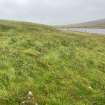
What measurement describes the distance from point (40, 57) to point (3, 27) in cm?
2352

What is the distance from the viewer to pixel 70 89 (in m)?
14.9

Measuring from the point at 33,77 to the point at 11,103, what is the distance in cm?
323

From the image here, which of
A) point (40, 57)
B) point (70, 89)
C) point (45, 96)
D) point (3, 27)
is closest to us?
point (45, 96)

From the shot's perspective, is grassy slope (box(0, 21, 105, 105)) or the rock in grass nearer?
the rock in grass

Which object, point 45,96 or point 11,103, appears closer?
point 11,103

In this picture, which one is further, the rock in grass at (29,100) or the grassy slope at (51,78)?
the grassy slope at (51,78)

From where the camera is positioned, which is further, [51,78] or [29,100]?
[51,78]

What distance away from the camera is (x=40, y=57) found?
63.7 ft

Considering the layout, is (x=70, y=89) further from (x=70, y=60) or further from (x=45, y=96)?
(x=70, y=60)

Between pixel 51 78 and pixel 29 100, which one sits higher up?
pixel 51 78

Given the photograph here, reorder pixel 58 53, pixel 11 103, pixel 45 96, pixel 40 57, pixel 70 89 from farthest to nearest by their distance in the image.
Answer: pixel 58 53 < pixel 40 57 < pixel 70 89 < pixel 45 96 < pixel 11 103

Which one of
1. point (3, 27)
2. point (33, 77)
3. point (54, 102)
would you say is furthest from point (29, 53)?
point (3, 27)

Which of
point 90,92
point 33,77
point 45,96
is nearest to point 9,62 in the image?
point 33,77

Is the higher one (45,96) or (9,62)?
(9,62)
